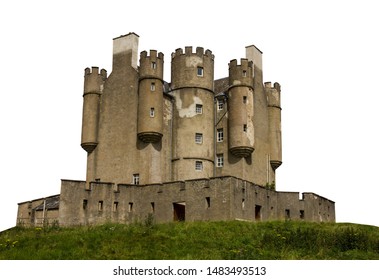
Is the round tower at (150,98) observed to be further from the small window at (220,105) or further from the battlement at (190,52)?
the small window at (220,105)

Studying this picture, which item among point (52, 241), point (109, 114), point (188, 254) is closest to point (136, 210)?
point (109, 114)

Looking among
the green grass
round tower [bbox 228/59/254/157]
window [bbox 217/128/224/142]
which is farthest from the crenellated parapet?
the green grass

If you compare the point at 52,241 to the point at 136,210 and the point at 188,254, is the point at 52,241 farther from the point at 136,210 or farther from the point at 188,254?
the point at 136,210

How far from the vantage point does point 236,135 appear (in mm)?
49469

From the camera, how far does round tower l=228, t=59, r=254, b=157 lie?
162 feet

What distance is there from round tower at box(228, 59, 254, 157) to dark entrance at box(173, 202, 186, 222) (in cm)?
818

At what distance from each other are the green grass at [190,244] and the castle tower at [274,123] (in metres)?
18.0

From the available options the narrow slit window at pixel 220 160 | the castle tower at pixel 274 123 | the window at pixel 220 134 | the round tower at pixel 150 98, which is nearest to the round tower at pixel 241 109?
the window at pixel 220 134

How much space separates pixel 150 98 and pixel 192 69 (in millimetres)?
5645

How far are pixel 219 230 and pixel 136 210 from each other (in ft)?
37.1

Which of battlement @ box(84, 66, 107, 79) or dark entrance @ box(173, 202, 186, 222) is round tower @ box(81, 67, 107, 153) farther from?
dark entrance @ box(173, 202, 186, 222)

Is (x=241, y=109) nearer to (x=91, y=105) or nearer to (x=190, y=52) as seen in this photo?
(x=190, y=52)

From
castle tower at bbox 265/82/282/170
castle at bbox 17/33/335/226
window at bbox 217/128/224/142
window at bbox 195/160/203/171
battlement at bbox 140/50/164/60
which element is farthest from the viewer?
castle tower at bbox 265/82/282/170
